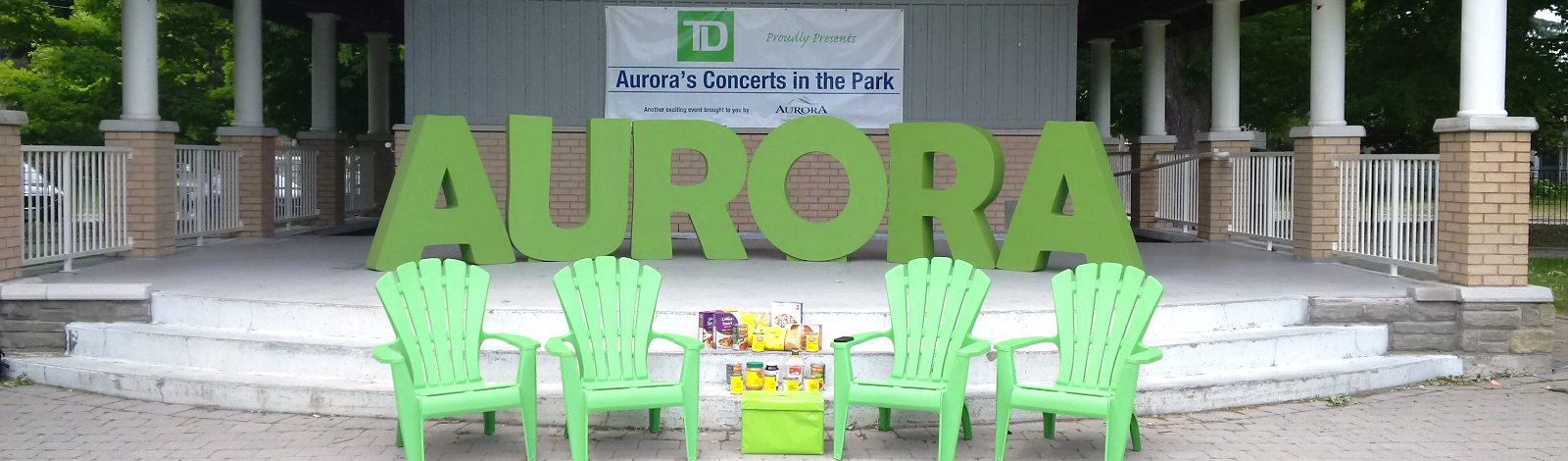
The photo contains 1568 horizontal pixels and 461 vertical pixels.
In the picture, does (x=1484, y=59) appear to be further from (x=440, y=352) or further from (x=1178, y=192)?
(x=1178, y=192)

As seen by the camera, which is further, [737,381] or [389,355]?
Answer: [737,381]

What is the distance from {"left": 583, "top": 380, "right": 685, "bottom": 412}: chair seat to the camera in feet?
17.7

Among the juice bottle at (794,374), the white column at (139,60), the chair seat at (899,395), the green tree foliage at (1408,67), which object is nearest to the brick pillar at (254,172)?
the white column at (139,60)

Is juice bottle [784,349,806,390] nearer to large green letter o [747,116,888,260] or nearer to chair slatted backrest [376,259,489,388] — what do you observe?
chair slatted backrest [376,259,489,388]

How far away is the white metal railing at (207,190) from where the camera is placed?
11.5m

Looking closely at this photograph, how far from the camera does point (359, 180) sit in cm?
1720

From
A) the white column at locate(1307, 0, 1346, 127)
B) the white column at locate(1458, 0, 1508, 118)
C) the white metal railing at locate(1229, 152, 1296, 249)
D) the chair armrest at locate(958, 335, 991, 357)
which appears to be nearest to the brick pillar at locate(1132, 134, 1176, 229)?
the white metal railing at locate(1229, 152, 1296, 249)

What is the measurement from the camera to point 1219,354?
22.3ft

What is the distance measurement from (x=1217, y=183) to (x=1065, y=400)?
8115 mm

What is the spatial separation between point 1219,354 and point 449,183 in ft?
18.4

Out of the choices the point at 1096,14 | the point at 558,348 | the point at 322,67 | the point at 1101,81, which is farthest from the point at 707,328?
the point at 1101,81

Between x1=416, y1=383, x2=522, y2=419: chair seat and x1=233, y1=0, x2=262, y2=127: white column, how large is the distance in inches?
339

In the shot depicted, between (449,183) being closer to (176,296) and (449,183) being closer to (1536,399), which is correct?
(176,296)

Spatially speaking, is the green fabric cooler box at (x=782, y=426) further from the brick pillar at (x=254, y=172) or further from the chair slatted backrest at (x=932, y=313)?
the brick pillar at (x=254, y=172)
